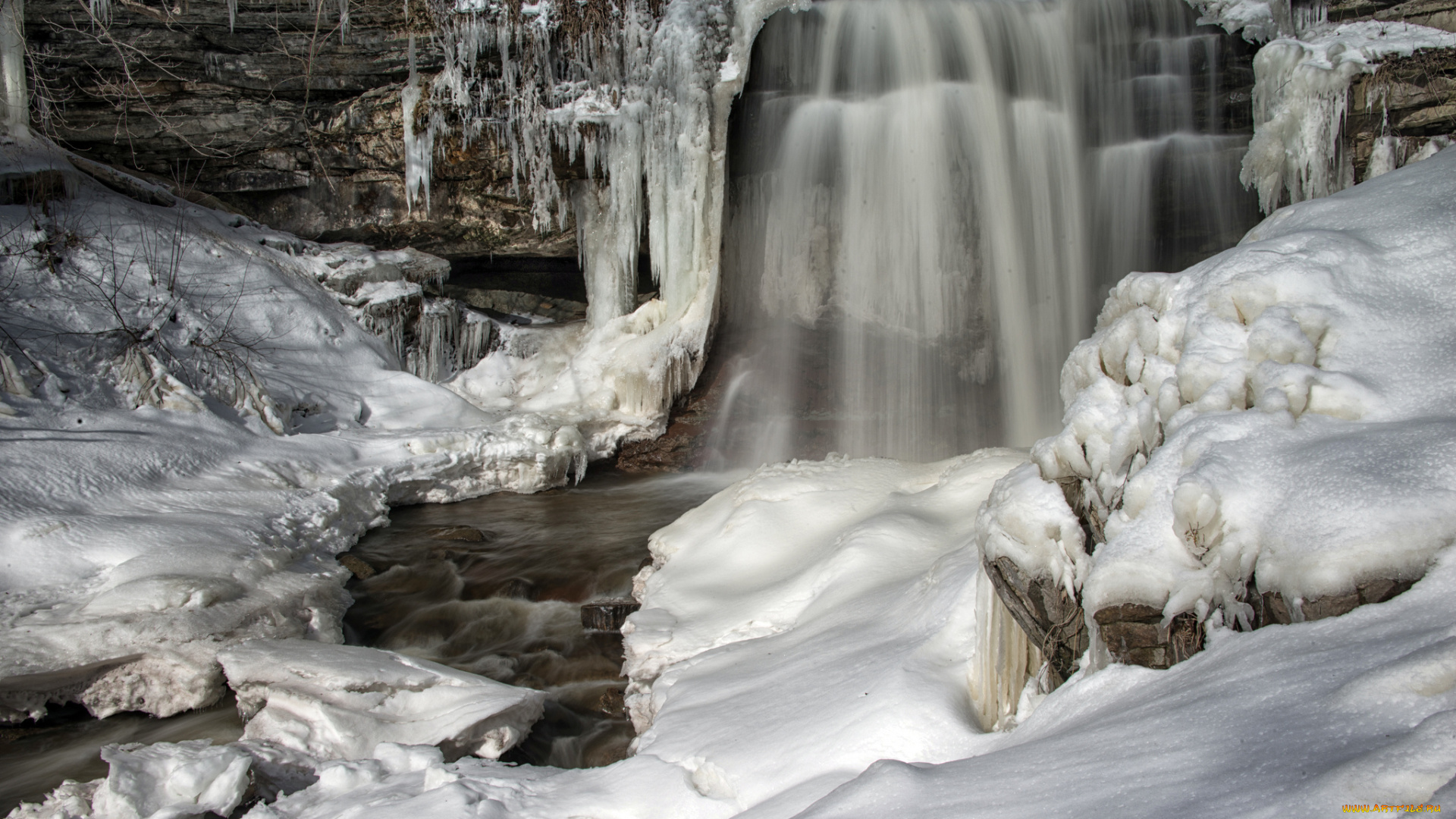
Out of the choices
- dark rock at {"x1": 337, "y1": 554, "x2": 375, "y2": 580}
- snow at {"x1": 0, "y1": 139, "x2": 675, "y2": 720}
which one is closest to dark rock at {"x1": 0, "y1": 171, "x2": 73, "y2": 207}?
snow at {"x1": 0, "y1": 139, "x2": 675, "y2": 720}

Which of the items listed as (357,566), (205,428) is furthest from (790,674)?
(205,428)

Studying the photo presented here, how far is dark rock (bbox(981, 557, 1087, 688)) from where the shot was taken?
99.0 inches

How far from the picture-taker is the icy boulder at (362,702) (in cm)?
336

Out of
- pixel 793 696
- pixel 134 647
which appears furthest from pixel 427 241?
pixel 793 696

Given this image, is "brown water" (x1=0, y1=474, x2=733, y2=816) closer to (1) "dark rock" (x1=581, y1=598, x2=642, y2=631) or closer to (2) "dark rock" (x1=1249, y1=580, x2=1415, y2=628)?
(1) "dark rock" (x1=581, y1=598, x2=642, y2=631)

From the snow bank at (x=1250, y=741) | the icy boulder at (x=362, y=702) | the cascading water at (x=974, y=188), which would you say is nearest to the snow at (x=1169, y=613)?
the snow bank at (x=1250, y=741)

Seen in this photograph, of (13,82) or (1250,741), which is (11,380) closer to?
(13,82)

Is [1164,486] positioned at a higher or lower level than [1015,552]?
higher

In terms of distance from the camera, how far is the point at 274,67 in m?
10.1

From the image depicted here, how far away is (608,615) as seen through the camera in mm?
5000

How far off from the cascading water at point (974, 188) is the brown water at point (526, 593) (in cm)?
281

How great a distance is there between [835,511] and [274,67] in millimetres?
9380

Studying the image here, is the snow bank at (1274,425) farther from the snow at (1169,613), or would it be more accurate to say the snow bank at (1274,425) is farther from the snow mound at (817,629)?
the snow mound at (817,629)

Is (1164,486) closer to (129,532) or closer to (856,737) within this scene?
(856,737)
